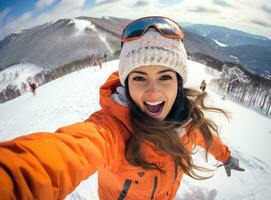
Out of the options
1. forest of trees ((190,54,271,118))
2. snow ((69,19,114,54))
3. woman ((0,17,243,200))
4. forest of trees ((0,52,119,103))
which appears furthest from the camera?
snow ((69,19,114,54))

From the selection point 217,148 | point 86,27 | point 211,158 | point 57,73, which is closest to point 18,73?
point 86,27

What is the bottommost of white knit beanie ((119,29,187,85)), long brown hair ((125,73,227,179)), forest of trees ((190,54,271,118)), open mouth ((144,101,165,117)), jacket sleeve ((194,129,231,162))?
forest of trees ((190,54,271,118))

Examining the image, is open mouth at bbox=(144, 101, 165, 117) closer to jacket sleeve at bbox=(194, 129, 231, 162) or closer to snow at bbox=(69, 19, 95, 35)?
jacket sleeve at bbox=(194, 129, 231, 162)

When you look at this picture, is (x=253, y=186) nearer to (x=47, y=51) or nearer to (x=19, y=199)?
(x=19, y=199)

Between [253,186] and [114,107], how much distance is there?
392 cm

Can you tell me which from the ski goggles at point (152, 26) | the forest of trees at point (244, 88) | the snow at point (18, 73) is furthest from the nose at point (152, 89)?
the snow at point (18, 73)

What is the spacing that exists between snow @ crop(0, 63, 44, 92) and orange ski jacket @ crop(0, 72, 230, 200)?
231 ft

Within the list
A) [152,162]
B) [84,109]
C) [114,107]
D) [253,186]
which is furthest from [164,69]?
[84,109]

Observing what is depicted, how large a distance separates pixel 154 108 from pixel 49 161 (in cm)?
117

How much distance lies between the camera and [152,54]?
1720mm

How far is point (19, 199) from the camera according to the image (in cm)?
74

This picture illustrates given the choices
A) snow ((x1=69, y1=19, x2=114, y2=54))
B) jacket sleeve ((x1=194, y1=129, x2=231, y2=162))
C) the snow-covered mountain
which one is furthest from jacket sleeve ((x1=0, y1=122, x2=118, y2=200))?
snow ((x1=69, y1=19, x2=114, y2=54))

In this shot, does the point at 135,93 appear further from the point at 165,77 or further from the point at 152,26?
the point at 152,26

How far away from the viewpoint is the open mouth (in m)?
1.79
